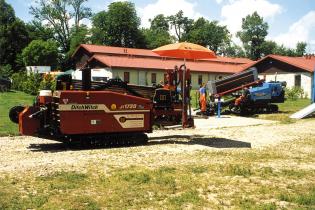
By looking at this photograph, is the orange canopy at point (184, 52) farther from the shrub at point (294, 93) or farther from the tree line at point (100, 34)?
the tree line at point (100, 34)

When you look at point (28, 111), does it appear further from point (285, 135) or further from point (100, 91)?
point (285, 135)

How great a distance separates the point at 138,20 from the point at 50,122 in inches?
2888

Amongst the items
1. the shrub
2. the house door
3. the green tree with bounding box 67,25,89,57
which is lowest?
the shrub

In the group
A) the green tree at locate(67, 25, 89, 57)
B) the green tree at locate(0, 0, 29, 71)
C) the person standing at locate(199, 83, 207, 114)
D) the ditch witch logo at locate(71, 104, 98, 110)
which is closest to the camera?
the ditch witch logo at locate(71, 104, 98, 110)

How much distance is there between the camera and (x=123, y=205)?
250 inches

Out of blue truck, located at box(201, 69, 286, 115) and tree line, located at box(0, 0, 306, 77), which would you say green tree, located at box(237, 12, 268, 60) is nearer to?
tree line, located at box(0, 0, 306, 77)

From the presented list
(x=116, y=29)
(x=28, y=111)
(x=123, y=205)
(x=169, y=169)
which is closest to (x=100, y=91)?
(x=28, y=111)

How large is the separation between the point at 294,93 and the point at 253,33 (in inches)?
2878

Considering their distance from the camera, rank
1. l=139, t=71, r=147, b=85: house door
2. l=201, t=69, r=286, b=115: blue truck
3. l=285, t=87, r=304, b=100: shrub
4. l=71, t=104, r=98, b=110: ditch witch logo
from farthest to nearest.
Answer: l=139, t=71, r=147, b=85: house door < l=285, t=87, r=304, b=100: shrub < l=201, t=69, r=286, b=115: blue truck < l=71, t=104, r=98, b=110: ditch witch logo

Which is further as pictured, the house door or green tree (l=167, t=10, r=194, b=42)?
green tree (l=167, t=10, r=194, b=42)

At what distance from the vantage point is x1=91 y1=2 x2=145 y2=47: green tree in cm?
7994

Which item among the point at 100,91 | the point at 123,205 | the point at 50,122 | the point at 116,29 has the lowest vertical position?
the point at 123,205

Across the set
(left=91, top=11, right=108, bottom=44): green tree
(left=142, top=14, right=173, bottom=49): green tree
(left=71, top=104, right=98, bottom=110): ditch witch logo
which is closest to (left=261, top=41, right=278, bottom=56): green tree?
(left=142, top=14, right=173, bottom=49): green tree

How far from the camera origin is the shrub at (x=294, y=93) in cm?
3751
